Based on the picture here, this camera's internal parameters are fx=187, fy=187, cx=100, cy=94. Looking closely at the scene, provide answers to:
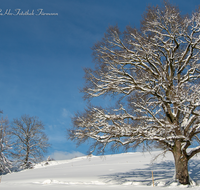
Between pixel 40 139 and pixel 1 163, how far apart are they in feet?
21.5

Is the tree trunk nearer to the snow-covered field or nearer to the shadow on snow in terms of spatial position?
the snow-covered field

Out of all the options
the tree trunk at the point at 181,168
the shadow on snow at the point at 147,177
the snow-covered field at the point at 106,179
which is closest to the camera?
the snow-covered field at the point at 106,179

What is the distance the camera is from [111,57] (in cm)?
1213

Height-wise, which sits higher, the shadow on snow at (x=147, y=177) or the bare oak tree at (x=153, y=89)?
the bare oak tree at (x=153, y=89)

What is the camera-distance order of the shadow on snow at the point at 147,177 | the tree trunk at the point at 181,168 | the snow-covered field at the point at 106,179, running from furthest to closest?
1. the shadow on snow at the point at 147,177
2. the tree trunk at the point at 181,168
3. the snow-covered field at the point at 106,179

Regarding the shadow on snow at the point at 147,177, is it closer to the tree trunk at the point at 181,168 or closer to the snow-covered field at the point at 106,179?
the snow-covered field at the point at 106,179

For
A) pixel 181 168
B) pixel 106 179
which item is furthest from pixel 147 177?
pixel 181 168

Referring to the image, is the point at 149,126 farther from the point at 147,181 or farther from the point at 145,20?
the point at 145,20

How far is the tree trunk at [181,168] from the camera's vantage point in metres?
9.09

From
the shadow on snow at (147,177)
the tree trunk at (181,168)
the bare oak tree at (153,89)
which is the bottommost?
the shadow on snow at (147,177)

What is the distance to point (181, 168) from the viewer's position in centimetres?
920

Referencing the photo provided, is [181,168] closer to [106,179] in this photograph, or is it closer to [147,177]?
[147,177]

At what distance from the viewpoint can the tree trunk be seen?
909 cm

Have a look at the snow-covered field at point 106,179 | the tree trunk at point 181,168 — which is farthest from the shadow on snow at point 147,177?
the tree trunk at point 181,168
